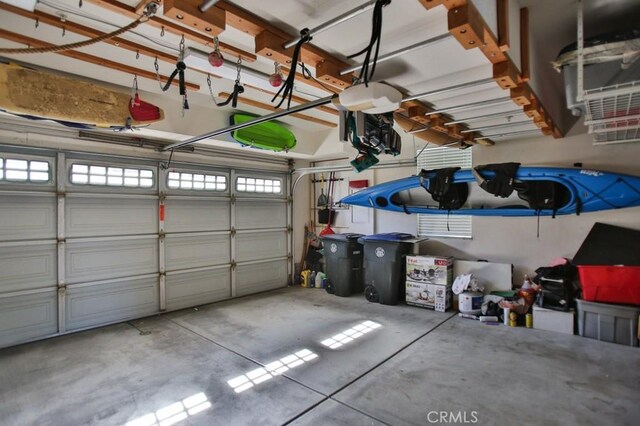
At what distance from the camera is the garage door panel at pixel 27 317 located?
3773mm

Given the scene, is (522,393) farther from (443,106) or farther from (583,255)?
(443,106)

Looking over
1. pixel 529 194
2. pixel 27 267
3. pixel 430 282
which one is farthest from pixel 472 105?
pixel 27 267

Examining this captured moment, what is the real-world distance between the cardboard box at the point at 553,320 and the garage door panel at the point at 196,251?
4668 millimetres

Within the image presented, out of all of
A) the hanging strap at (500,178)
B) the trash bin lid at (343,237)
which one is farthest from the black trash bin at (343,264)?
the hanging strap at (500,178)

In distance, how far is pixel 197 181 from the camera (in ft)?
18.0

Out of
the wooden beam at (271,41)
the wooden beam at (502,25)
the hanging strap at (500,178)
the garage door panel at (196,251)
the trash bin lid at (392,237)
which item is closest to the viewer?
the wooden beam at (271,41)

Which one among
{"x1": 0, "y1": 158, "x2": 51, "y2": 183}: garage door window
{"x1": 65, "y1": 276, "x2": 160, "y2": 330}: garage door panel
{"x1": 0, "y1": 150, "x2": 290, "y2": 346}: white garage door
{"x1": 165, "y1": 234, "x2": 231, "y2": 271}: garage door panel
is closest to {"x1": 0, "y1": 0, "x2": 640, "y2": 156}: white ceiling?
{"x1": 0, "y1": 158, "x2": 51, "y2": 183}: garage door window

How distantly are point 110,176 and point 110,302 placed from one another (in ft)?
5.67

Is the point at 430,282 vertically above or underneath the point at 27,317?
above

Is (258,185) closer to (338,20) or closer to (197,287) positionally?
(197,287)

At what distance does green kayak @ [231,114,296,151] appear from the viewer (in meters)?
4.75

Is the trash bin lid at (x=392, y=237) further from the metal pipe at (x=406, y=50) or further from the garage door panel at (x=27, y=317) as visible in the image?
the garage door panel at (x=27, y=317)

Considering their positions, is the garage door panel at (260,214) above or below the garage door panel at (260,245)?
above

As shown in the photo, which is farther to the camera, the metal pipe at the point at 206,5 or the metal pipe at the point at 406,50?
the metal pipe at the point at 406,50
